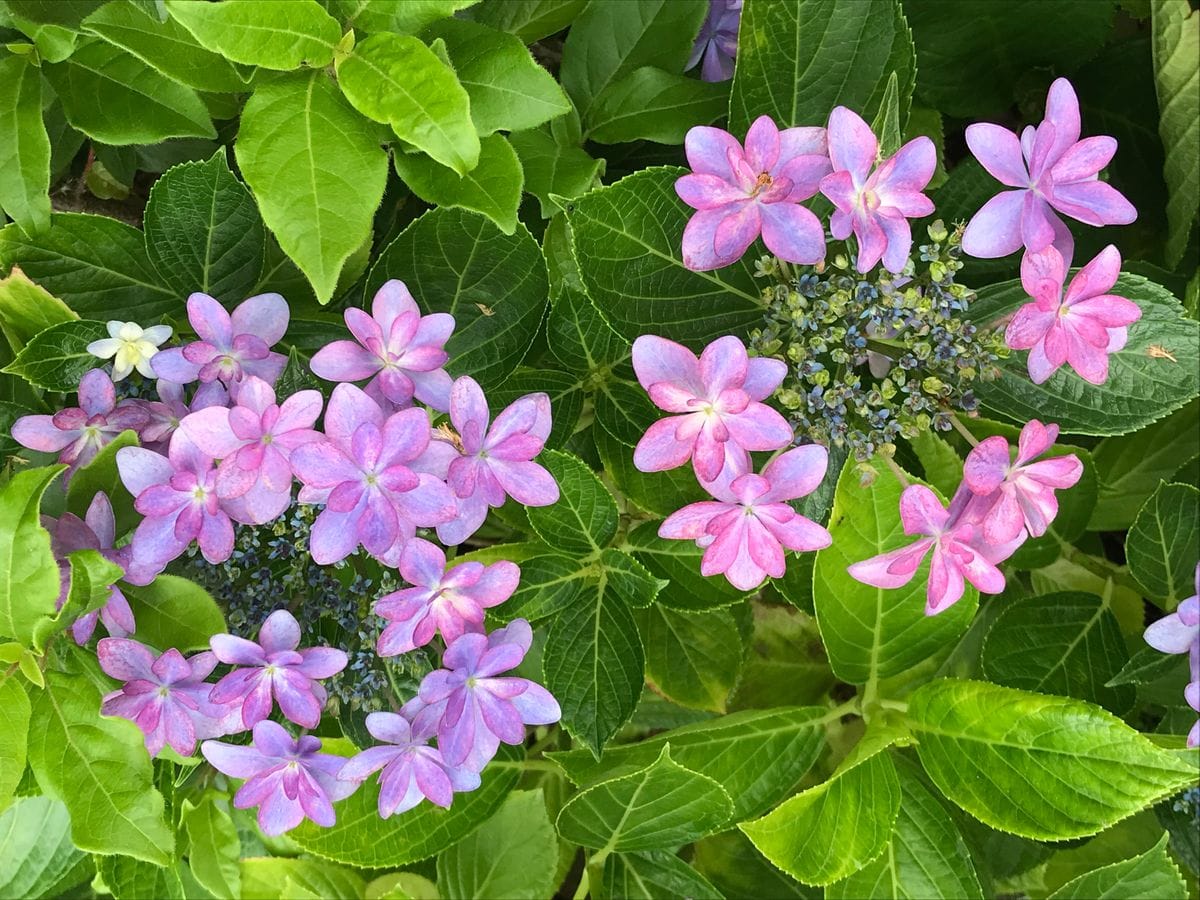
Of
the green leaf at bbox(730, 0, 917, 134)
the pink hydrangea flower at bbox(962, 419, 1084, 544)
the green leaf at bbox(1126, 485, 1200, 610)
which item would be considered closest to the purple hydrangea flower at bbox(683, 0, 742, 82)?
the green leaf at bbox(730, 0, 917, 134)

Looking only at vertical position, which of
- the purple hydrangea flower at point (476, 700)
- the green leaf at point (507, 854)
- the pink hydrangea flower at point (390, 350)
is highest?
the pink hydrangea flower at point (390, 350)

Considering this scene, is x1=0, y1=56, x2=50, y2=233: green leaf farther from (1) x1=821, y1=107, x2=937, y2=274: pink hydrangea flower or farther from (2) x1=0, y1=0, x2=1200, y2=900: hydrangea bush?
(1) x1=821, y1=107, x2=937, y2=274: pink hydrangea flower

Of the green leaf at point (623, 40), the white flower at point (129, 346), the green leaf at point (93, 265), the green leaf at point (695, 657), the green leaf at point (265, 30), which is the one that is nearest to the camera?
the green leaf at point (265, 30)

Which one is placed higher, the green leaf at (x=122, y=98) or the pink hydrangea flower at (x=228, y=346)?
the green leaf at (x=122, y=98)

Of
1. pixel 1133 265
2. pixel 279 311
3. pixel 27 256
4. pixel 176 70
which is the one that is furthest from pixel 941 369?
pixel 27 256

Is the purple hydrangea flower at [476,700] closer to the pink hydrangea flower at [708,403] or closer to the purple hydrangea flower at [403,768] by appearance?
the purple hydrangea flower at [403,768]

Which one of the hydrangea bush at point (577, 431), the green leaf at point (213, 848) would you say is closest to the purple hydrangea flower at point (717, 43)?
the hydrangea bush at point (577, 431)

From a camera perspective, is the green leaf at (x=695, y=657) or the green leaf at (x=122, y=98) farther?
the green leaf at (x=695, y=657)

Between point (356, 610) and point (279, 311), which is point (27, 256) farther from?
point (356, 610)
